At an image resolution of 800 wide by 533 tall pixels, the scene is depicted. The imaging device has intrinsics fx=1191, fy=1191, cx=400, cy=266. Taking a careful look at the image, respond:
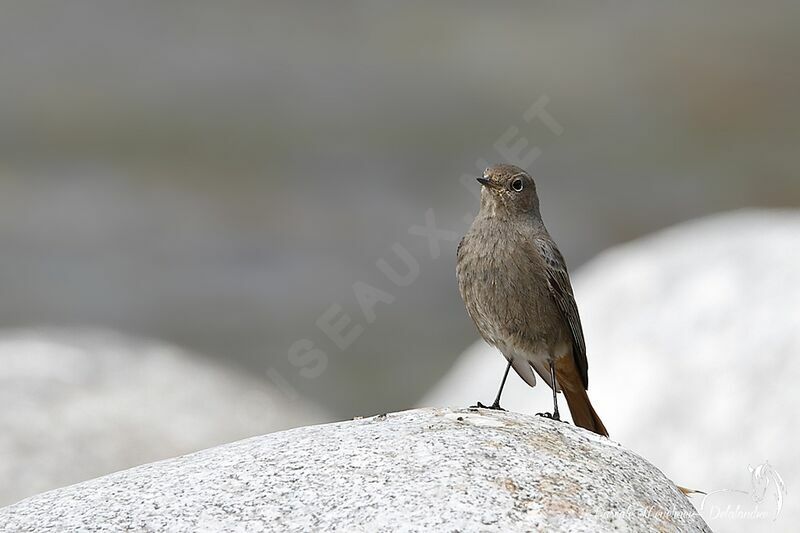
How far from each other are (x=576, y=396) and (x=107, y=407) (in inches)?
160

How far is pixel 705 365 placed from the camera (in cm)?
778

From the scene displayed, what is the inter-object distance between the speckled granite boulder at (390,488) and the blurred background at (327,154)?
793 cm

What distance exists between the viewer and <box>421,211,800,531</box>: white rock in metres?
7.12

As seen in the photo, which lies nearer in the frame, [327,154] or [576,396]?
[576,396]

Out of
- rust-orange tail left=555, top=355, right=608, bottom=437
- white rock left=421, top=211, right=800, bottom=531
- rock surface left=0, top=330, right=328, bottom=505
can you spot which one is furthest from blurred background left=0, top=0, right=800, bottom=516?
rust-orange tail left=555, top=355, right=608, bottom=437

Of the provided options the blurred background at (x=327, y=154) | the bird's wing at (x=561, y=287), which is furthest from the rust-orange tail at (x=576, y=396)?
the blurred background at (x=327, y=154)

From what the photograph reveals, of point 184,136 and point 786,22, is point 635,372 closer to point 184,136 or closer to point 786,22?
point 184,136

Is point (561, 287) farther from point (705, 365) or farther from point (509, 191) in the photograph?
point (705, 365)

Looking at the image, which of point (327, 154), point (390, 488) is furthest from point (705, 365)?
point (327, 154)

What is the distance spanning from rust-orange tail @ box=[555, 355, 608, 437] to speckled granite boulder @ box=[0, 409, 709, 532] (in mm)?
932

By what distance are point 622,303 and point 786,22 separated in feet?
32.6

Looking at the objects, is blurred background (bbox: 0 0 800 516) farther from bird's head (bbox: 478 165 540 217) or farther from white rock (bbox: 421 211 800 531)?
bird's head (bbox: 478 165 540 217)

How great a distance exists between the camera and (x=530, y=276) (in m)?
5.37

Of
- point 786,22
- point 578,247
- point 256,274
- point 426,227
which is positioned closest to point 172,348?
point 256,274
